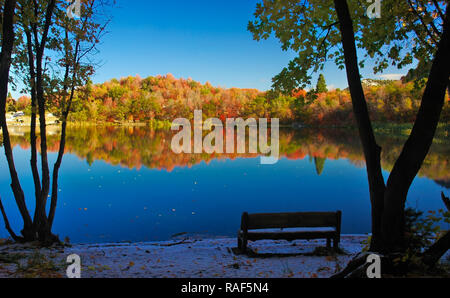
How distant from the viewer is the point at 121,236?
8219 mm

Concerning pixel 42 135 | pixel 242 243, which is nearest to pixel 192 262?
pixel 242 243

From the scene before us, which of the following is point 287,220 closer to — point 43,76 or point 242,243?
point 242,243

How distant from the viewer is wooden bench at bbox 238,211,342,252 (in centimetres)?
514

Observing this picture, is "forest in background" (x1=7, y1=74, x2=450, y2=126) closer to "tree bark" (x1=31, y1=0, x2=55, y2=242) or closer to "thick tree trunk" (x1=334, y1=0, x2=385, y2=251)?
"tree bark" (x1=31, y1=0, x2=55, y2=242)

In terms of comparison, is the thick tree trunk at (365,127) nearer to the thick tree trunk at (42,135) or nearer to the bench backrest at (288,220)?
the bench backrest at (288,220)

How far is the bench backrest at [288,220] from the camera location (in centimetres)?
514

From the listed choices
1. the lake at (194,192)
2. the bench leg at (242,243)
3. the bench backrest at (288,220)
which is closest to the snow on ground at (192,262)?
the bench leg at (242,243)

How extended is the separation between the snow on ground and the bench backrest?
0.46 metres

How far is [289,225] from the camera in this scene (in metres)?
5.21

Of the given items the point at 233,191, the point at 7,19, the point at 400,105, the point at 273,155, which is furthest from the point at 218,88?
the point at 7,19

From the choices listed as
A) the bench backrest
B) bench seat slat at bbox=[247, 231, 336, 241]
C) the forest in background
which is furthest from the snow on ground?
the forest in background

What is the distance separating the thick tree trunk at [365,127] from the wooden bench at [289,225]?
1774 mm

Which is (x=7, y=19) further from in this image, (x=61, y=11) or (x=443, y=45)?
(x=443, y=45)
